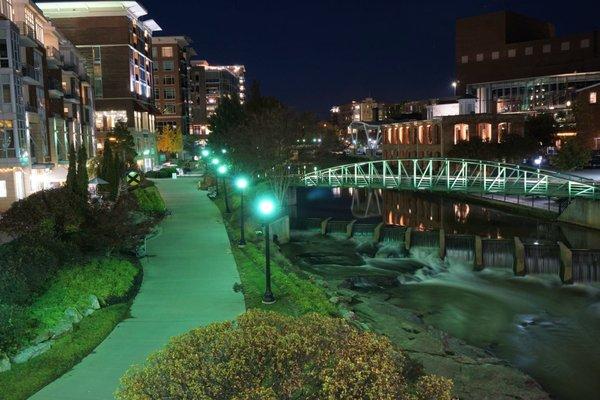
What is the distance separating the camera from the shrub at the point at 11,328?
1215cm

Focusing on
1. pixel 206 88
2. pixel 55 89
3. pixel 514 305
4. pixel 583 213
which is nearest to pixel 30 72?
pixel 55 89

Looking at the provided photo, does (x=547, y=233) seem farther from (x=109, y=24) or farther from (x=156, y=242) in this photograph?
(x=109, y=24)

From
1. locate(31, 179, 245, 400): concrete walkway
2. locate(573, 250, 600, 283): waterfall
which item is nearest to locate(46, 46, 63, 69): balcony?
locate(31, 179, 245, 400): concrete walkway

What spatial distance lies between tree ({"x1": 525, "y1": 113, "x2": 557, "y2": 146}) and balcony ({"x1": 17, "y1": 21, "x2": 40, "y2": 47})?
60232 mm

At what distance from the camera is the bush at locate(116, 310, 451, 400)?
6.80 m

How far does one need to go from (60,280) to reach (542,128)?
240 feet

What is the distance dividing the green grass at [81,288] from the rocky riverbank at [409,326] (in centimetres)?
684

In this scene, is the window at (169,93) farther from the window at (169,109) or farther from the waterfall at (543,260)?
the waterfall at (543,260)

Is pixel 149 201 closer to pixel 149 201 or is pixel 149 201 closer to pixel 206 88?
pixel 149 201

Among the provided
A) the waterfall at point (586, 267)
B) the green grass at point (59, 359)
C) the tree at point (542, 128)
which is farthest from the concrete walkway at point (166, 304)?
the tree at point (542, 128)

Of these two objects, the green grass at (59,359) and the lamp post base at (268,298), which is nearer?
the green grass at (59,359)

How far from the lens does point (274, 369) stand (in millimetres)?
7230

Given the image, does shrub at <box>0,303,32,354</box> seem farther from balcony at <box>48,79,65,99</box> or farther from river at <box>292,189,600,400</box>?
balcony at <box>48,79,65,99</box>

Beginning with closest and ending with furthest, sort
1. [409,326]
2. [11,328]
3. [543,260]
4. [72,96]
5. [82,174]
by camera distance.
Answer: [11,328]
[409,326]
[543,260]
[82,174]
[72,96]
